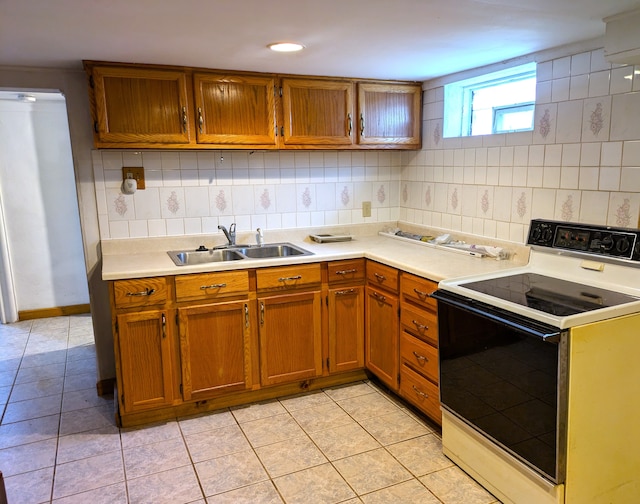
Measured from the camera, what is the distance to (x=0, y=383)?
3258 mm

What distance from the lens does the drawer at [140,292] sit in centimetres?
249

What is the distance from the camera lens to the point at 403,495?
81.6 inches

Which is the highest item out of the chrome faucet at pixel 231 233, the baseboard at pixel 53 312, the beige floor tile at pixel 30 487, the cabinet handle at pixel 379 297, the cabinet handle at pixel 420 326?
the chrome faucet at pixel 231 233

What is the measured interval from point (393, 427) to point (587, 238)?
1.34 metres

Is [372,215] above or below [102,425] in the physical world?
above

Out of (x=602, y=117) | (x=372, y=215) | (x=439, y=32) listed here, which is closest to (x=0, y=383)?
(x=372, y=215)

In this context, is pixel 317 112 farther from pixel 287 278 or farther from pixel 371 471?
pixel 371 471

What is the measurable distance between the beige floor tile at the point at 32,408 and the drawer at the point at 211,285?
1.10 metres

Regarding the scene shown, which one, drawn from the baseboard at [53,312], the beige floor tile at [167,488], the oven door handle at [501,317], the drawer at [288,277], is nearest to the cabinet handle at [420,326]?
the oven door handle at [501,317]

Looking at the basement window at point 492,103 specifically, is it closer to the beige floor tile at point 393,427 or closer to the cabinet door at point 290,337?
the cabinet door at point 290,337

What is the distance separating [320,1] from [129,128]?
1.46 m

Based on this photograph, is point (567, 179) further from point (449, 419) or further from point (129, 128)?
point (129, 128)

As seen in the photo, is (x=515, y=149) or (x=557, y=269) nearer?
(x=557, y=269)

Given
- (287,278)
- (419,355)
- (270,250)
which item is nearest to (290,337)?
(287,278)
